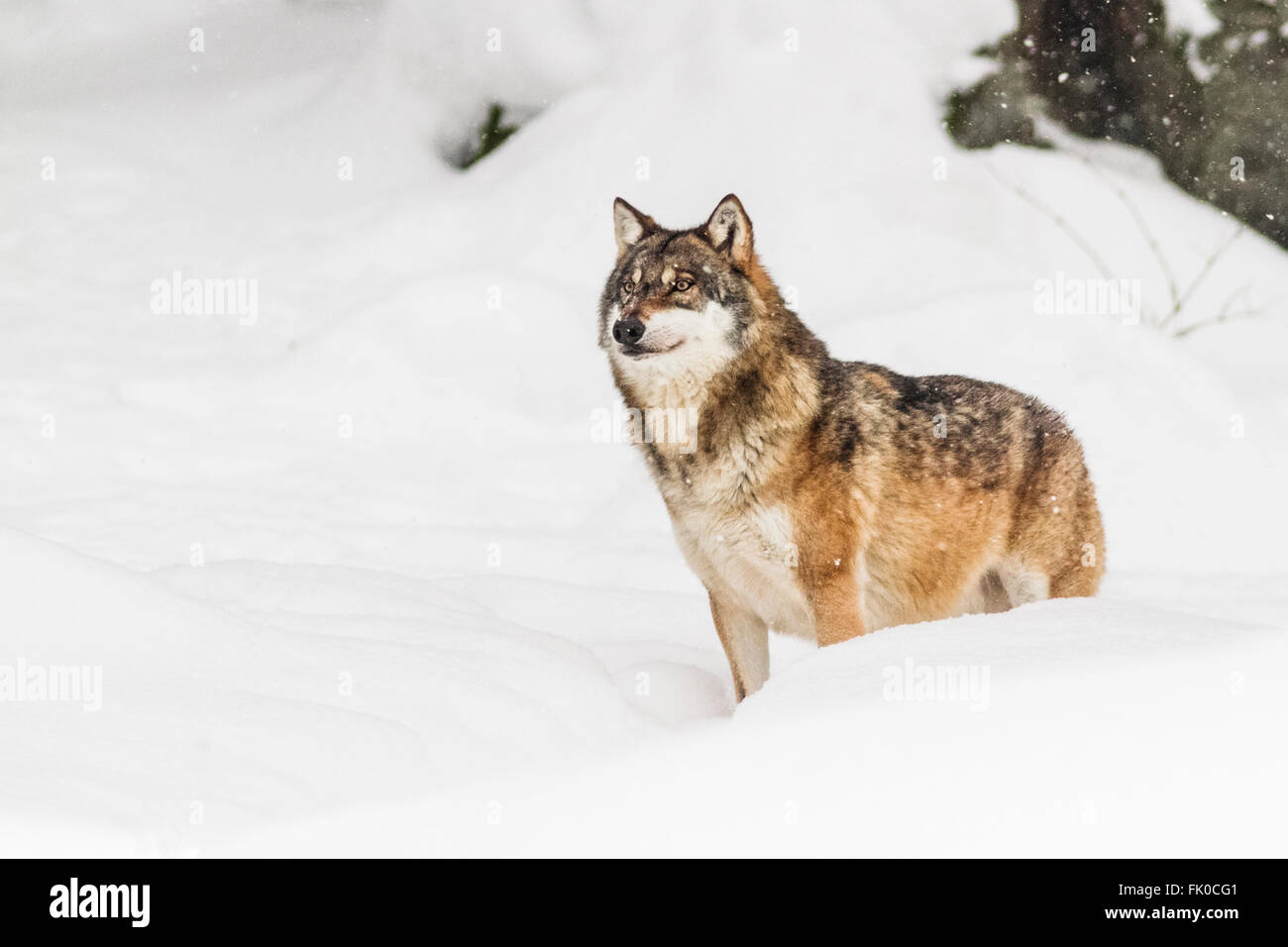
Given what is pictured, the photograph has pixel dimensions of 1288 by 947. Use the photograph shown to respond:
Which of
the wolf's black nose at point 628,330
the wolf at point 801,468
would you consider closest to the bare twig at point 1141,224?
the wolf at point 801,468

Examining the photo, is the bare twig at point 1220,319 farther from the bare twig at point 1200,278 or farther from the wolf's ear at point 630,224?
the wolf's ear at point 630,224

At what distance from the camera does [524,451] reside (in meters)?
7.94

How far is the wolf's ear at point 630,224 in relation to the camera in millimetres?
4793

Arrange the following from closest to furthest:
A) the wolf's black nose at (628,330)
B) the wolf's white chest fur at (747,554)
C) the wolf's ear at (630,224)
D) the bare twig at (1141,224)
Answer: the wolf's black nose at (628,330) → the wolf's white chest fur at (747,554) → the wolf's ear at (630,224) → the bare twig at (1141,224)

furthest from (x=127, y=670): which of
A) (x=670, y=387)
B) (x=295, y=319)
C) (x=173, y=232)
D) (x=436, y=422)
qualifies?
(x=173, y=232)

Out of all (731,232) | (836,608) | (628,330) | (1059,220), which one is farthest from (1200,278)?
(628,330)

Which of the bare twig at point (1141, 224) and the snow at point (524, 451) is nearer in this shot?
the snow at point (524, 451)

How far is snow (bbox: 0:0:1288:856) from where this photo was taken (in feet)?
8.80

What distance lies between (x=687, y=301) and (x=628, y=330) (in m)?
0.26

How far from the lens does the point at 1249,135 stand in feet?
31.1

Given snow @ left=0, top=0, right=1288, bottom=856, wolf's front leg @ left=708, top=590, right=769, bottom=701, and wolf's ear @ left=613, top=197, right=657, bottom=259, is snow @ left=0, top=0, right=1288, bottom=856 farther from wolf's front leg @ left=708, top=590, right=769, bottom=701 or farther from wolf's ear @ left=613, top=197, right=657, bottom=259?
wolf's ear @ left=613, top=197, right=657, bottom=259

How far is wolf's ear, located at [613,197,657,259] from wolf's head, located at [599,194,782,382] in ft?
0.41

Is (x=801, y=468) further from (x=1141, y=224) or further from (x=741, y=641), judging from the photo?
(x=1141, y=224)

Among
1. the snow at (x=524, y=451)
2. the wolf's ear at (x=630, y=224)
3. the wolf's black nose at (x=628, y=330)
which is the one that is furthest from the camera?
the wolf's ear at (x=630, y=224)
